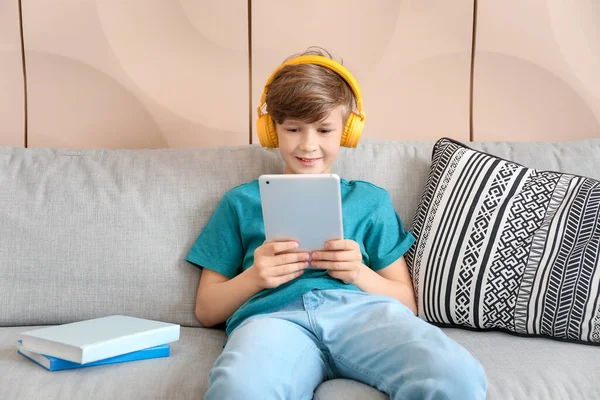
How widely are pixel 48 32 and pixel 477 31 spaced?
1.35 metres

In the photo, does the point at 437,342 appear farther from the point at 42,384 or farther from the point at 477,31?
the point at 477,31

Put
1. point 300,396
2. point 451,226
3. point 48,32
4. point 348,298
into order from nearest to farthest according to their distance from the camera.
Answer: point 300,396 → point 348,298 → point 451,226 → point 48,32

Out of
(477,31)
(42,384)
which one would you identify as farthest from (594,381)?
(477,31)

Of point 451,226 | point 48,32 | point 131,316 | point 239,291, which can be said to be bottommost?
point 131,316

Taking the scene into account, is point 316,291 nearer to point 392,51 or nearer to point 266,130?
point 266,130

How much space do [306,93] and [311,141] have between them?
11 cm

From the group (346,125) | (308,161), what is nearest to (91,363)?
(308,161)

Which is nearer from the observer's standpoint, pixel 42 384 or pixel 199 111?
pixel 42 384

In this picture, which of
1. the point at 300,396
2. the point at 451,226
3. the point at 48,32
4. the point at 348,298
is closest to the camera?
the point at 300,396

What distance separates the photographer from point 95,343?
1.27 m

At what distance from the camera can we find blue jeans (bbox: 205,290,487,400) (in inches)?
44.3

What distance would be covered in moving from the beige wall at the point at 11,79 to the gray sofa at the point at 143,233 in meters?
0.31

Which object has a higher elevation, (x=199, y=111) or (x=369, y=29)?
(x=369, y=29)

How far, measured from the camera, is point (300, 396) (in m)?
1.19
